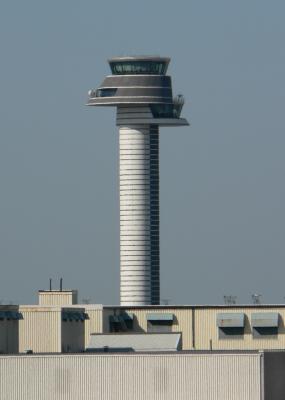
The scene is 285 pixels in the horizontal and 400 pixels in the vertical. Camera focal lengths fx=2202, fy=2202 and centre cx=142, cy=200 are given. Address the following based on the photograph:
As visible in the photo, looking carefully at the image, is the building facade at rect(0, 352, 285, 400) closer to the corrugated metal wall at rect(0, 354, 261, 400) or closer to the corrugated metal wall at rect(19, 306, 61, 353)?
the corrugated metal wall at rect(0, 354, 261, 400)

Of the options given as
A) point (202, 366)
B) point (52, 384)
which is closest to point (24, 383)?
point (52, 384)

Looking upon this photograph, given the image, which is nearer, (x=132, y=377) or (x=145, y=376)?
(x=145, y=376)

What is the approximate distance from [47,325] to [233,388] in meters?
37.7

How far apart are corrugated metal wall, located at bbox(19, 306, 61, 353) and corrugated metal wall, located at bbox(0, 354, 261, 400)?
30777mm

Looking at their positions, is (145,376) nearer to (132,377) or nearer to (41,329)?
(132,377)

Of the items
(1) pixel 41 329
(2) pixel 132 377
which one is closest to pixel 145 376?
(2) pixel 132 377

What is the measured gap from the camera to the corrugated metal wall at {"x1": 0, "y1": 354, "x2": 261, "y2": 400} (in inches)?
6014

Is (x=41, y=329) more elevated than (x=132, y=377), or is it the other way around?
(x=41, y=329)

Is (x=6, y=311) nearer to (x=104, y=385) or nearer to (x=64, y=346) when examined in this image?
(x=64, y=346)

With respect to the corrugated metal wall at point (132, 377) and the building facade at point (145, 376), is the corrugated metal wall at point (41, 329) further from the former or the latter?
the corrugated metal wall at point (132, 377)

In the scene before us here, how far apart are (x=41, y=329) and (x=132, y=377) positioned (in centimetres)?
3445

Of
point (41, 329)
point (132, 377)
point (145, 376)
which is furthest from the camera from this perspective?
point (41, 329)

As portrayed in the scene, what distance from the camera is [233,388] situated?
153 m

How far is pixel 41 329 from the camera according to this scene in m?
188
